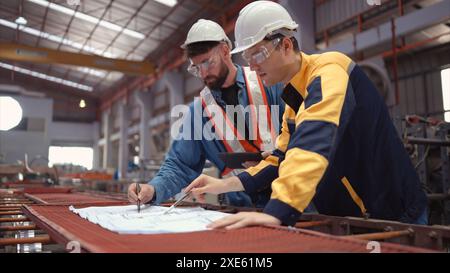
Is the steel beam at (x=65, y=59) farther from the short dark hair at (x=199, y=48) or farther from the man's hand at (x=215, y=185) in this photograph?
the man's hand at (x=215, y=185)

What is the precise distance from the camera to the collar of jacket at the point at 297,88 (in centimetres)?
153

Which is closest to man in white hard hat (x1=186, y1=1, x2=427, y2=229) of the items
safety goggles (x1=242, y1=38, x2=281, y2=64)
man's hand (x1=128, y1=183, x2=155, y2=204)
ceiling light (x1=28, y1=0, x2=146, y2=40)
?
safety goggles (x1=242, y1=38, x2=281, y2=64)

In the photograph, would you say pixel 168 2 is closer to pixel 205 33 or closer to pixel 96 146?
pixel 205 33

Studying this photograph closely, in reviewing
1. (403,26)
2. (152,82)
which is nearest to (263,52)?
(403,26)

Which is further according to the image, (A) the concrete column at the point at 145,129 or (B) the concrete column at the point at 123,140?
(B) the concrete column at the point at 123,140

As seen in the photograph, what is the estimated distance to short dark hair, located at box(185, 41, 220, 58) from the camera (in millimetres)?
2328

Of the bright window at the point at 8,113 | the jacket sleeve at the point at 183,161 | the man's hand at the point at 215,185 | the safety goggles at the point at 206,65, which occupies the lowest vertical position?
the man's hand at the point at 215,185

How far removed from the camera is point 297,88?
156cm

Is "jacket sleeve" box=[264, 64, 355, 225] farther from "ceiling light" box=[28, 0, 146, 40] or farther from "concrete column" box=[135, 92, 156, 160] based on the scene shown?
"concrete column" box=[135, 92, 156, 160]

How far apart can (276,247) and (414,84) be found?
9133mm

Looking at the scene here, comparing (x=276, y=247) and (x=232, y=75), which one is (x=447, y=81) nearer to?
(x=232, y=75)

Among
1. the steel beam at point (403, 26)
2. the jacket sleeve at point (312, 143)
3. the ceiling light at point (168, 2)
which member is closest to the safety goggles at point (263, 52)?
the jacket sleeve at point (312, 143)

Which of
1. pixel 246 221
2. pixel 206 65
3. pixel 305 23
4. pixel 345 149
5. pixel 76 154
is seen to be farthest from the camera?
pixel 76 154

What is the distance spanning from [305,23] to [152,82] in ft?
34.0
